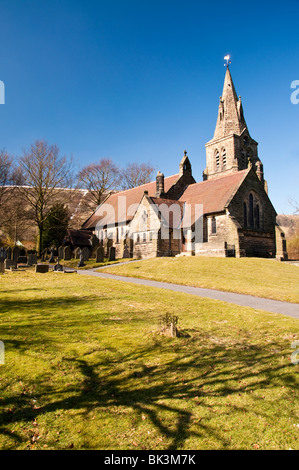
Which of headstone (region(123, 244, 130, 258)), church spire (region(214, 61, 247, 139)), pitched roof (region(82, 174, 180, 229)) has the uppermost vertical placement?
church spire (region(214, 61, 247, 139))

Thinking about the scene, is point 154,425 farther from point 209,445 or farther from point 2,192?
point 2,192

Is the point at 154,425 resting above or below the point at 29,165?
below

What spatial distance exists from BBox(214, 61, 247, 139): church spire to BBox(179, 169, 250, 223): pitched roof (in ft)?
48.6

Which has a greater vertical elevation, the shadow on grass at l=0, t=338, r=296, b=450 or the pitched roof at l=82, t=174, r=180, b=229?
the pitched roof at l=82, t=174, r=180, b=229

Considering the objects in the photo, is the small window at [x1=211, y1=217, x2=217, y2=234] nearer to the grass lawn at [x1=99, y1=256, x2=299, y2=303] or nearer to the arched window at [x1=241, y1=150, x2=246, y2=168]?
the grass lawn at [x1=99, y1=256, x2=299, y2=303]

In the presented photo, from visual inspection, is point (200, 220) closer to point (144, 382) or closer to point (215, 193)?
point (215, 193)

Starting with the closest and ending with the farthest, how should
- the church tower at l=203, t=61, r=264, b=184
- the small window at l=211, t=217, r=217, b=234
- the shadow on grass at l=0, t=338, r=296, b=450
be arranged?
the shadow on grass at l=0, t=338, r=296, b=450, the small window at l=211, t=217, r=217, b=234, the church tower at l=203, t=61, r=264, b=184

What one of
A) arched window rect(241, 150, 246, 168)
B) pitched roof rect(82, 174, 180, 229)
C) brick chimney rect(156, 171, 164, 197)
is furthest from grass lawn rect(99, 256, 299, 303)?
arched window rect(241, 150, 246, 168)

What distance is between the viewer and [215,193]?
3253 cm

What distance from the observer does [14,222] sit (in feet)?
138

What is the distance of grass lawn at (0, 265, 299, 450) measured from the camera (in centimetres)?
328

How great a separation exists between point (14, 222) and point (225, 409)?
43.5 metres
